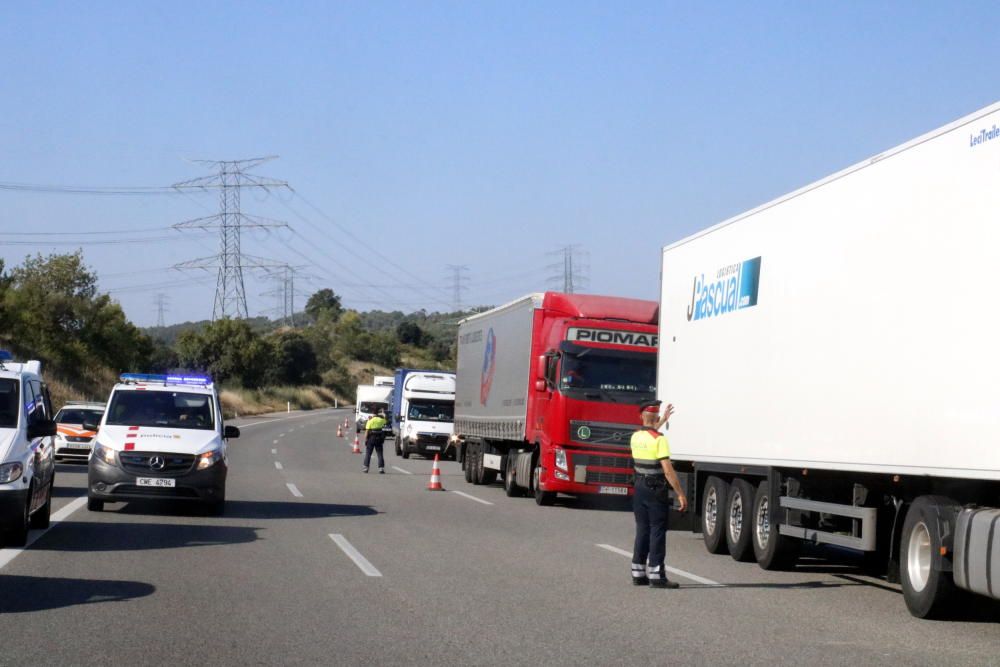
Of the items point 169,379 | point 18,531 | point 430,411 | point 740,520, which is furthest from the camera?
point 430,411

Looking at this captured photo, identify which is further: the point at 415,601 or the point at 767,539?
the point at 767,539

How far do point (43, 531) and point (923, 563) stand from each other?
33.2ft

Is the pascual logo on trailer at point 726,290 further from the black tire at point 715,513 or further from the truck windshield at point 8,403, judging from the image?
the truck windshield at point 8,403

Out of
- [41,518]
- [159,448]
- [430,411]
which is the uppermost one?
[430,411]

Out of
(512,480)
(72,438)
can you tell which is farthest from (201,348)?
(512,480)

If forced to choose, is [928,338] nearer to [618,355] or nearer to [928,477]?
[928,477]

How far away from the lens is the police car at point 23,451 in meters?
12.7

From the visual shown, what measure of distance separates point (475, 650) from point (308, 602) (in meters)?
2.39

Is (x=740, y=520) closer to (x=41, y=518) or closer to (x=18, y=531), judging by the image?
(x=18, y=531)

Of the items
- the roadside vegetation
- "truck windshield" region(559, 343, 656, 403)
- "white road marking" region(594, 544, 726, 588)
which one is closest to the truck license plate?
"white road marking" region(594, 544, 726, 588)

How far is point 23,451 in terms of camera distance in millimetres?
Answer: 13203

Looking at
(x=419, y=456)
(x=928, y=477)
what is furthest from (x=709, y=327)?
(x=419, y=456)

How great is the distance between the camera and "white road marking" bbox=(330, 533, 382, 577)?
12520mm

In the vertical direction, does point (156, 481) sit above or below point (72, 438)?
below
